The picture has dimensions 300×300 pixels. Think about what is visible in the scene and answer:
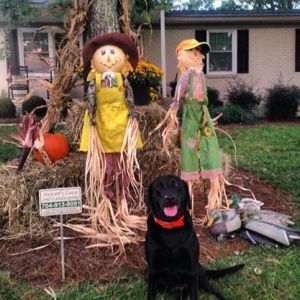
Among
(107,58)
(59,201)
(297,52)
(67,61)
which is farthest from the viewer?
(297,52)

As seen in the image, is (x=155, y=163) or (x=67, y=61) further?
(x=155, y=163)

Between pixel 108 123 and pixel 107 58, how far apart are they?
558 mm

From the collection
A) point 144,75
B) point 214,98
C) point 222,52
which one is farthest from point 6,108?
point 144,75

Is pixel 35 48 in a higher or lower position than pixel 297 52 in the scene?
higher

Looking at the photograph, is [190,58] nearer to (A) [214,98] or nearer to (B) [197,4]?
(A) [214,98]

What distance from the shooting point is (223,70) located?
16.5 m

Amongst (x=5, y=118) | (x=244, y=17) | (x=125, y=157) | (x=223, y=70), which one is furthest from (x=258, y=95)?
(x=125, y=157)

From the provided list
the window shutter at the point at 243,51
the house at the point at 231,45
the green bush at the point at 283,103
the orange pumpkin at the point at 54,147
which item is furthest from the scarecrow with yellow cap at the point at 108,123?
the window shutter at the point at 243,51

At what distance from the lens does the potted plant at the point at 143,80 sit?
523 cm

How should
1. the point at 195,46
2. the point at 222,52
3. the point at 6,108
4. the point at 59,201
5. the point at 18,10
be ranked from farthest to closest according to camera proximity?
the point at 222,52 → the point at 6,108 → the point at 18,10 → the point at 195,46 → the point at 59,201

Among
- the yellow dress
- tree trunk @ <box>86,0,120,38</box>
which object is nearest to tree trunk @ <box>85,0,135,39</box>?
tree trunk @ <box>86,0,120,38</box>

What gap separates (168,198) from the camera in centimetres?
282

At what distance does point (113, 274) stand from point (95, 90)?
5.10 feet

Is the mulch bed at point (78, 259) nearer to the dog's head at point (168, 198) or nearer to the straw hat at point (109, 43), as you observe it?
the dog's head at point (168, 198)
